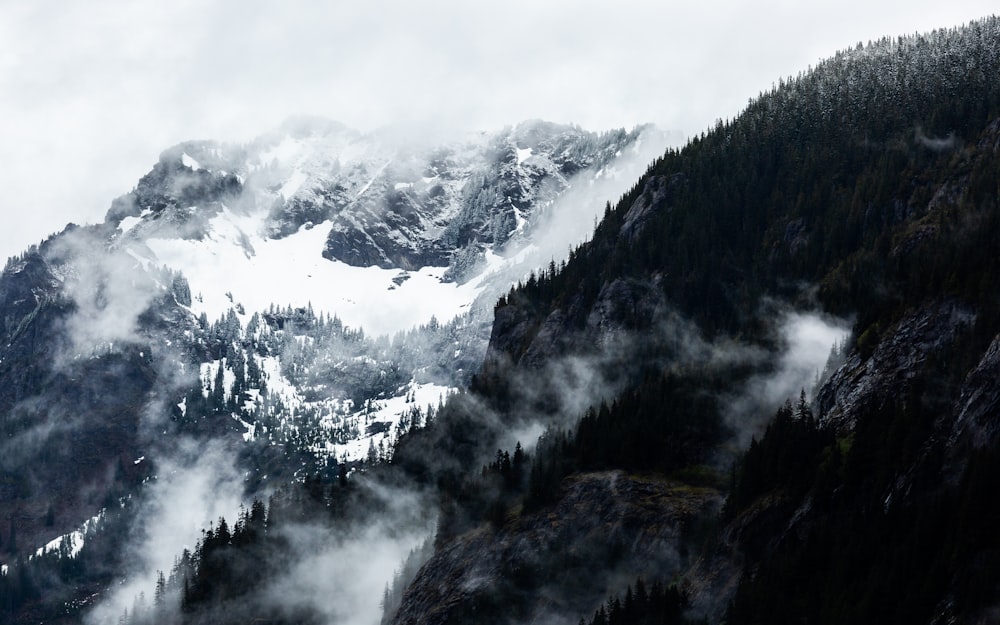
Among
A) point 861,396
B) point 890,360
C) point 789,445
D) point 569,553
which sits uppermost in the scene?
point 890,360

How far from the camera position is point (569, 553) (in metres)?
149

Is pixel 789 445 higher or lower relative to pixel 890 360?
lower

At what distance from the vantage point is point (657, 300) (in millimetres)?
197750

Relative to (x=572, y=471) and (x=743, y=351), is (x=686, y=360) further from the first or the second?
(x=572, y=471)

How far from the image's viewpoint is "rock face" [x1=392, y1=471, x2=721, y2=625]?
465 feet

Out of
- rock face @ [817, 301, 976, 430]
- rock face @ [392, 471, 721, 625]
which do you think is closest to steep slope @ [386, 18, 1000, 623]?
rock face @ [817, 301, 976, 430]

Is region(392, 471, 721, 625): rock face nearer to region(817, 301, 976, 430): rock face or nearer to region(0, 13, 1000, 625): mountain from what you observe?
region(0, 13, 1000, 625): mountain

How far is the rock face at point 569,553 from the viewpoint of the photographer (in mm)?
141875

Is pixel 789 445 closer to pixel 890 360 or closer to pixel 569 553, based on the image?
pixel 890 360

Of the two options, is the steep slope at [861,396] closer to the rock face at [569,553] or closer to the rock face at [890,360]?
the rock face at [890,360]

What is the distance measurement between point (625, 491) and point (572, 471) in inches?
451

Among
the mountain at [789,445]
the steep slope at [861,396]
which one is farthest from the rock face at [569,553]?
the steep slope at [861,396]

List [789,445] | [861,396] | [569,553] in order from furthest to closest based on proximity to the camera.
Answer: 1. [569,553]
2. [789,445]
3. [861,396]

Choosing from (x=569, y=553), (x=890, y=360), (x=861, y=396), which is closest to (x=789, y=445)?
(x=861, y=396)
